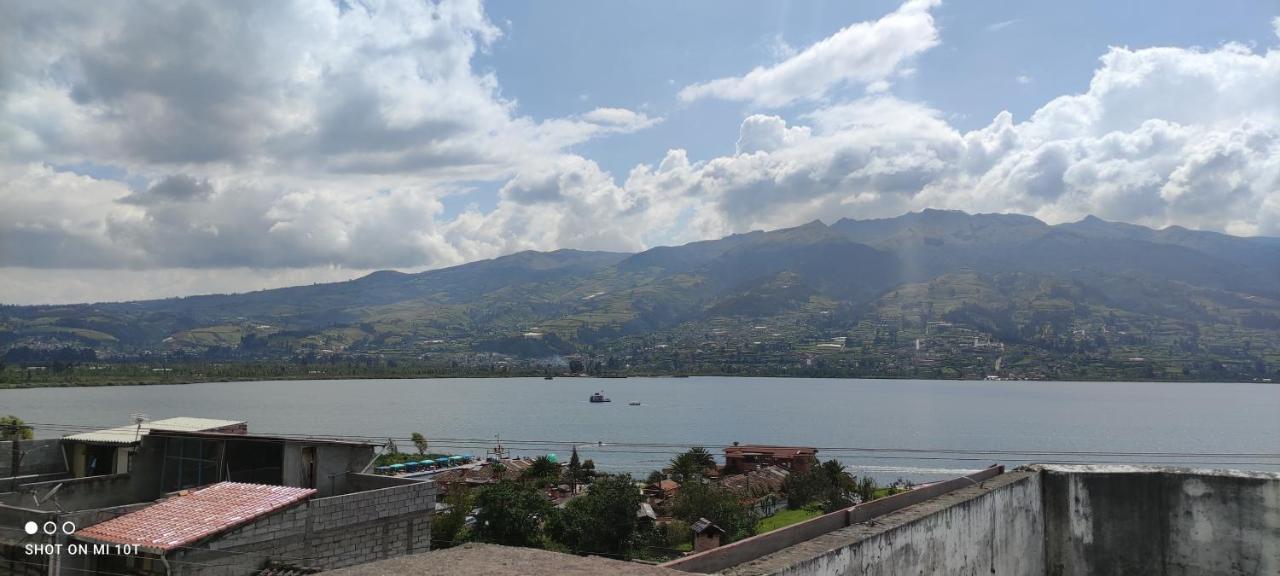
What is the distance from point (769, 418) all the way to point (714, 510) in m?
75.9

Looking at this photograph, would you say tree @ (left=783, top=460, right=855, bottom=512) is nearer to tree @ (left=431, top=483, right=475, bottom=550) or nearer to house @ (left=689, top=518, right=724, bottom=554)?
house @ (left=689, top=518, right=724, bottom=554)

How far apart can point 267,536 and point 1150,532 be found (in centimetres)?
1074

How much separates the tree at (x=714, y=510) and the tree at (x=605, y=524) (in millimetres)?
5251

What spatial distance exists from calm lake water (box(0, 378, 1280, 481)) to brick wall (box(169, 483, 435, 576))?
4363cm

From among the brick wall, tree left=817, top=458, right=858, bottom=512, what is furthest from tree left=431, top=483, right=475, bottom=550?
tree left=817, top=458, right=858, bottom=512

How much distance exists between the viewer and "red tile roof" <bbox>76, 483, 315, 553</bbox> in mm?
9305

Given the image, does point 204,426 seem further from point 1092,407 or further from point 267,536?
point 1092,407

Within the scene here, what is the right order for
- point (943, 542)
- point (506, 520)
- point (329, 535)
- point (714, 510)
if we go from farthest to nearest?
1. point (714, 510)
2. point (506, 520)
3. point (329, 535)
4. point (943, 542)

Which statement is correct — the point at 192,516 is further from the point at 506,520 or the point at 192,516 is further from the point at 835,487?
the point at 835,487

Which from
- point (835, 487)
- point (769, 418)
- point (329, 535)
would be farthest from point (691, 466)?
point (769, 418)

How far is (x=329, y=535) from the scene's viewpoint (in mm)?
11414

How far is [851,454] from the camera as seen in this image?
253ft

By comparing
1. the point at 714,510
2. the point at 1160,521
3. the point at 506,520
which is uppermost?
the point at 1160,521

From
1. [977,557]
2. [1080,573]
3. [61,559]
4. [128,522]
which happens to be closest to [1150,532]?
[1080,573]
